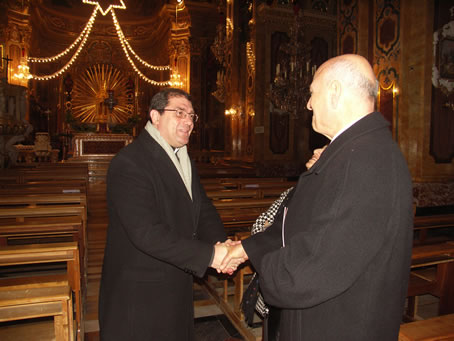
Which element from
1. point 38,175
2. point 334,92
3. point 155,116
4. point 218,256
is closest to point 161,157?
point 155,116

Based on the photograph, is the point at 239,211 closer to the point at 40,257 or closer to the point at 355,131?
the point at 40,257

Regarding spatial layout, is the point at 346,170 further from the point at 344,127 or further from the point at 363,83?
the point at 363,83

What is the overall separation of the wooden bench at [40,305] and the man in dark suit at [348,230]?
1313 millimetres

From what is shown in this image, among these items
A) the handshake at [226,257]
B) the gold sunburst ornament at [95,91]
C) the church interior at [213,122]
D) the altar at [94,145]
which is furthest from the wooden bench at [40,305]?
the gold sunburst ornament at [95,91]

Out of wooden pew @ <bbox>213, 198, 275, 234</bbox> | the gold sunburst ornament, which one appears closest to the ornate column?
the gold sunburst ornament

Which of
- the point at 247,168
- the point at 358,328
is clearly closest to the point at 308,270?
the point at 358,328

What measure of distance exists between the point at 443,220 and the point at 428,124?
2.31 m

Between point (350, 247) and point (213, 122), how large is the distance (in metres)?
16.1

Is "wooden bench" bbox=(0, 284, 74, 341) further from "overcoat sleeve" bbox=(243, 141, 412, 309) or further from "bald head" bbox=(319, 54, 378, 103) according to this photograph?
"bald head" bbox=(319, 54, 378, 103)

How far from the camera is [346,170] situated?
1.11 meters

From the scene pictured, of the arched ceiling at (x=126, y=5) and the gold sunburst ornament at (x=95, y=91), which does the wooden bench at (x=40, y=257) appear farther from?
the arched ceiling at (x=126, y=5)

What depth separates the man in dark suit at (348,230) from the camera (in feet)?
3.51

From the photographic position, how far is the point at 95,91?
20031 millimetres

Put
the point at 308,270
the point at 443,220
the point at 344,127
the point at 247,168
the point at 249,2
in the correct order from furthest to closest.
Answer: the point at 249,2 → the point at 247,168 → the point at 443,220 → the point at 344,127 → the point at 308,270
